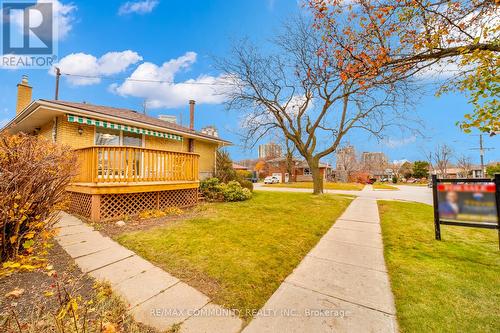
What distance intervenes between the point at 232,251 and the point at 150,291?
1.61 metres

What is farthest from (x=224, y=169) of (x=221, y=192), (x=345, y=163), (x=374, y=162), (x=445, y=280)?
(x=374, y=162)

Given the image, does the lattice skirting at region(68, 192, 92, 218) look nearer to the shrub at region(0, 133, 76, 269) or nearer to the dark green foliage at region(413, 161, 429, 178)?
the shrub at region(0, 133, 76, 269)

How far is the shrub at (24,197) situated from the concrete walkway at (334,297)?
3.52 m

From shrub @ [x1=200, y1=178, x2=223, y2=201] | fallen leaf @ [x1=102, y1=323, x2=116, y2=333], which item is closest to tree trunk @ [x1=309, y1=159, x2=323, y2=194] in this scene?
shrub @ [x1=200, y1=178, x2=223, y2=201]

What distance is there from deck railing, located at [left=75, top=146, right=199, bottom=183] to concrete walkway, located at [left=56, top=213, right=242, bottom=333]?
239 cm

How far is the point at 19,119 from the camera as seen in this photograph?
8594mm

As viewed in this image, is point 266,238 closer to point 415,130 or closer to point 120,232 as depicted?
point 120,232

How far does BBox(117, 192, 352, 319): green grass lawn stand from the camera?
9.07 feet

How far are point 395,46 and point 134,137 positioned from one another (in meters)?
10.6

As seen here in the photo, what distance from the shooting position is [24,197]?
301 cm

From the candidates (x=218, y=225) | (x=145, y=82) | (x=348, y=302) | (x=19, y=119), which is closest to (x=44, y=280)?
(x=218, y=225)

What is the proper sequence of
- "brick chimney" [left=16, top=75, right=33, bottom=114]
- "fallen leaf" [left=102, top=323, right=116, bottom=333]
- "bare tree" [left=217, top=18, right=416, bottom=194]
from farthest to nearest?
A: "bare tree" [left=217, top=18, right=416, bottom=194]
"brick chimney" [left=16, top=75, right=33, bottom=114]
"fallen leaf" [left=102, top=323, right=116, bottom=333]

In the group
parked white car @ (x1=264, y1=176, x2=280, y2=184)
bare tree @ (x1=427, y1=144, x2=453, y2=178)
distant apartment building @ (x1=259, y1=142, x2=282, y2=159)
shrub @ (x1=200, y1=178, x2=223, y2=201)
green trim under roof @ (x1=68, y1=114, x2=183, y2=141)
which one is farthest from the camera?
distant apartment building @ (x1=259, y1=142, x2=282, y2=159)

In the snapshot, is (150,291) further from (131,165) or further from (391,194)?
(391,194)
